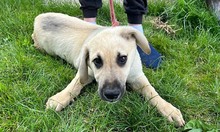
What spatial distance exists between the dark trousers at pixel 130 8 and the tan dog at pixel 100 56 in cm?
22

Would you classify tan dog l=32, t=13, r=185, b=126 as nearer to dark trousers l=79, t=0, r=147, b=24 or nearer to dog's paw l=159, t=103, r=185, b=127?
dog's paw l=159, t=103, r=185, b=127

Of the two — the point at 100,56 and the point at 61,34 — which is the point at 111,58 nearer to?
the point at 100,56

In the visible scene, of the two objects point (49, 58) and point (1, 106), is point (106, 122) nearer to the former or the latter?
point (1, 106)

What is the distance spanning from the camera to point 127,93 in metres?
3.44

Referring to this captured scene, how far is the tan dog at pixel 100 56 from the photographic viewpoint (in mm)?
2969

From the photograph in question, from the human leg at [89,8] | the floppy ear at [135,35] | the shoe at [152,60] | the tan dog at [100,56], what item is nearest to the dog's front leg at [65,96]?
the tan dog at [100,56]

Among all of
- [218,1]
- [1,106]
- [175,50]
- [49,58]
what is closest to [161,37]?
[175,50]

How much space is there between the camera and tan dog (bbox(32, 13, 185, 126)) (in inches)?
117

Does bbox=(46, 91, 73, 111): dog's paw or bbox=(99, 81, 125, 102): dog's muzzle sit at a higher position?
bbox=(99, 81, 125, 102): dog's muzzle

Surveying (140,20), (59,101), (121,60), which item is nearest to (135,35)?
(121,60)

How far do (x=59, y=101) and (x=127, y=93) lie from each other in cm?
57

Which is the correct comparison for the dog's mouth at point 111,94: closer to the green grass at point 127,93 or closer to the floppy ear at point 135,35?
the green grass at point 127,93

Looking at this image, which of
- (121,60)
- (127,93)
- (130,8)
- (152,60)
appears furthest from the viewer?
(130,8)

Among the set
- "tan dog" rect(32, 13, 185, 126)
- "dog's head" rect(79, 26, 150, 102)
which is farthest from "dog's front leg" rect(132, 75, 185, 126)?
"dog's head" rect(79, 26, 150, 102)
